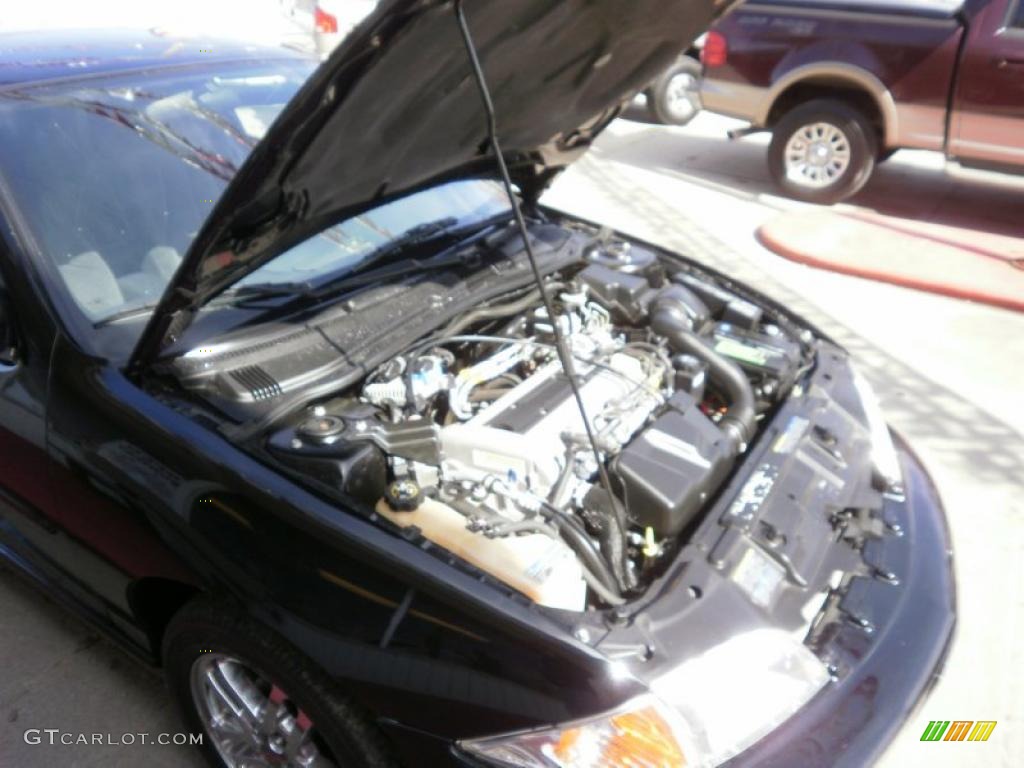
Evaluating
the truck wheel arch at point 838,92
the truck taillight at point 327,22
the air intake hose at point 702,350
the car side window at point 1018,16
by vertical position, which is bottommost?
the air intake hose at point 702,350

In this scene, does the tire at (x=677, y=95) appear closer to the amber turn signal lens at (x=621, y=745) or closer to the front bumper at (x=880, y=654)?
the front bumper at (x=880, y=654)

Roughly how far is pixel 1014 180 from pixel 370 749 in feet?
25.5

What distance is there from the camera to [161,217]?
232cm

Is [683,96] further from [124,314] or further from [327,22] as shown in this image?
[124,314]

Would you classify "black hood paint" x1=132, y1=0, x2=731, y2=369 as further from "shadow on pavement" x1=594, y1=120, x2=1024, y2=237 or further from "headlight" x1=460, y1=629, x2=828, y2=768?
"shadow on pavement" x1=594, y1=120, x2=1024, y2=237

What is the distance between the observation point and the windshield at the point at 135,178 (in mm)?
2125

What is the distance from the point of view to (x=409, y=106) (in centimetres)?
195

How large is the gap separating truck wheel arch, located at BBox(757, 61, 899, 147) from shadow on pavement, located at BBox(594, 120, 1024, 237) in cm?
61

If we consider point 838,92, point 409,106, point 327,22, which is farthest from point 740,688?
point 327,22

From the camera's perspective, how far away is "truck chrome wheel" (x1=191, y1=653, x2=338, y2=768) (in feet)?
5.95

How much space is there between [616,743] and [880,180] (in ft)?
23.4

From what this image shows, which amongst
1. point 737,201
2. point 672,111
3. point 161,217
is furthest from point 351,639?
point 672,111

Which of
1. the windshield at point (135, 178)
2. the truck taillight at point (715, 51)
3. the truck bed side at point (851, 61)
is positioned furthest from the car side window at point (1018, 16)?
the windshield at point (135, 178)

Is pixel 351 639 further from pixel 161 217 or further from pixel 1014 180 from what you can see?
pixel 1014 180
